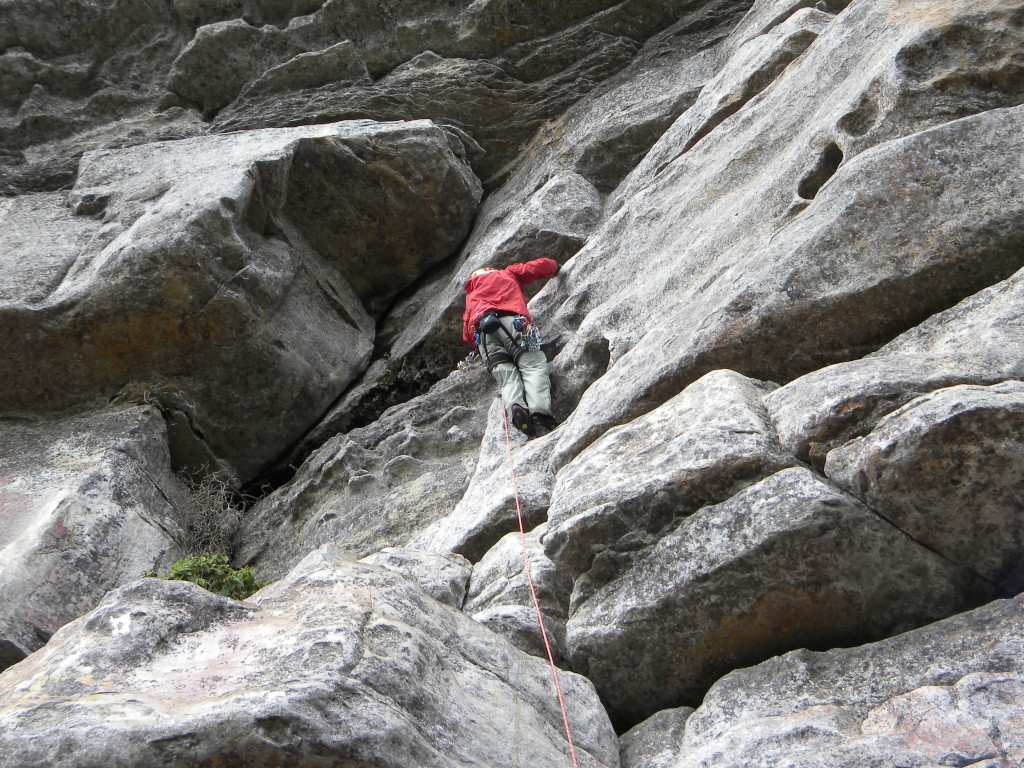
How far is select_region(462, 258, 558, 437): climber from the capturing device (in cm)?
848

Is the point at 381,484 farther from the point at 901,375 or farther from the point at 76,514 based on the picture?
the point at 901,375

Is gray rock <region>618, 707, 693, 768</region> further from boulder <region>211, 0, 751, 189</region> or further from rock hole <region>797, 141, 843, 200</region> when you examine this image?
boulder <region>211, 0, 751, 189</region>

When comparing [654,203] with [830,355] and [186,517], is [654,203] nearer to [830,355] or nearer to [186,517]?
[830,355]

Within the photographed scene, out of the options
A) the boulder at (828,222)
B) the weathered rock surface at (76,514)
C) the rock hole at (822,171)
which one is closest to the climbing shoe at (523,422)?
the boulder at (828,222)

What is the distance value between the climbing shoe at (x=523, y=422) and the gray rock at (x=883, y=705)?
12.7ft

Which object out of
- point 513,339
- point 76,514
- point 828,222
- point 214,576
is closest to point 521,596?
point 214,576

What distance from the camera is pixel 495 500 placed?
7348mm

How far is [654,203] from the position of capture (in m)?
9.87

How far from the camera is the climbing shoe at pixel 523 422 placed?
8.38 metres

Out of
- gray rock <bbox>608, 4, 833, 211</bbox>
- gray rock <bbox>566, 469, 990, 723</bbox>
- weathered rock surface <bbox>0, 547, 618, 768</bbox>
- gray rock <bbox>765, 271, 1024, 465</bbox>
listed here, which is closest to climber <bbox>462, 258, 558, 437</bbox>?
gray rock <bbox>608, 4, 833, 211</bbox>

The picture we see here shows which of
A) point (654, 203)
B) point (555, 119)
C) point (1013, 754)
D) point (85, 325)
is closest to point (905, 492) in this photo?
point (1013, 754)

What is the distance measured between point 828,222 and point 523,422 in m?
3.12

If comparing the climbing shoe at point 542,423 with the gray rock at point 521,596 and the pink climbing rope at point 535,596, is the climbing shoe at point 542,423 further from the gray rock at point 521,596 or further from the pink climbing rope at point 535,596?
the gray rock at point 521,596

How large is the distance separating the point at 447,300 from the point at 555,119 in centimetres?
419
